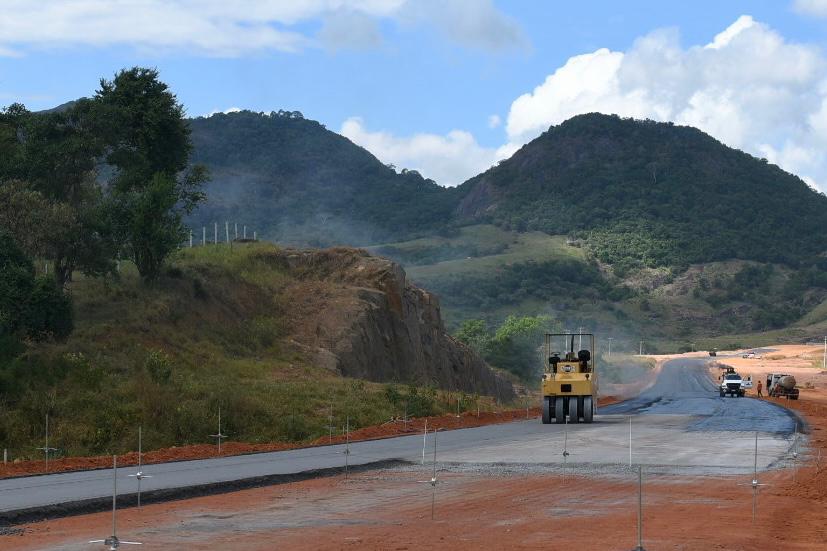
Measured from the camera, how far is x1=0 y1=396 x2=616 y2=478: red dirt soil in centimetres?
2738

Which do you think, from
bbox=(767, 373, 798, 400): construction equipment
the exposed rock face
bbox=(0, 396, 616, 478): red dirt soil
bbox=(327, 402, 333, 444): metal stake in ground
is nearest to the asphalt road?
bbox=(0, 396, 616, 478): red dirt soil

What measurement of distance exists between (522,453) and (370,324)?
3097 cm

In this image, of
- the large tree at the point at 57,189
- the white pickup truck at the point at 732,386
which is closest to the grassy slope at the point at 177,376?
the large tree at the point at 57,189

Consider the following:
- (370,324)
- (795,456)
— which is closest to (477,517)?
(795,456)

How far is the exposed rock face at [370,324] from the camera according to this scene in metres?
61.0

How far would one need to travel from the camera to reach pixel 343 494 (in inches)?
897

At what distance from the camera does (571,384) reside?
142ft

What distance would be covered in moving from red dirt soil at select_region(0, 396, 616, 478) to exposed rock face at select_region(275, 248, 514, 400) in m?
12.4

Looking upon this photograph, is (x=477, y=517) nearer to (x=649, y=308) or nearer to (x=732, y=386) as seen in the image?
(x=732, y=386)

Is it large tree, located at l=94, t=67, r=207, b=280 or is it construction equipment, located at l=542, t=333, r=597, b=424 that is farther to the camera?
large tree, located at l=94, t=67, r=207, b=280

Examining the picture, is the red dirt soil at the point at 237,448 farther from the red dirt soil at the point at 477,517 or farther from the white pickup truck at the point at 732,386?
the white pickup truck at the point at 732,386

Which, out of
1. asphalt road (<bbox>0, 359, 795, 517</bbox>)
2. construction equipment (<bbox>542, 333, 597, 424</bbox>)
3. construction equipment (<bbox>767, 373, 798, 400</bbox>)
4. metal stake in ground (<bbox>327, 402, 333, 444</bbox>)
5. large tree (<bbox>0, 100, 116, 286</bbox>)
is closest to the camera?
asphalt road (<bbox>0, 359, 795, 517</bbox>)

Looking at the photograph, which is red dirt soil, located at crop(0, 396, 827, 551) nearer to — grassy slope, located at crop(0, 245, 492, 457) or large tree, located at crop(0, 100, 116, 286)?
grassy slope, located at crop(0, 245, 492, 457)

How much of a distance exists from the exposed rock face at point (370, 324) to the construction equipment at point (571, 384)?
15.7 metres
